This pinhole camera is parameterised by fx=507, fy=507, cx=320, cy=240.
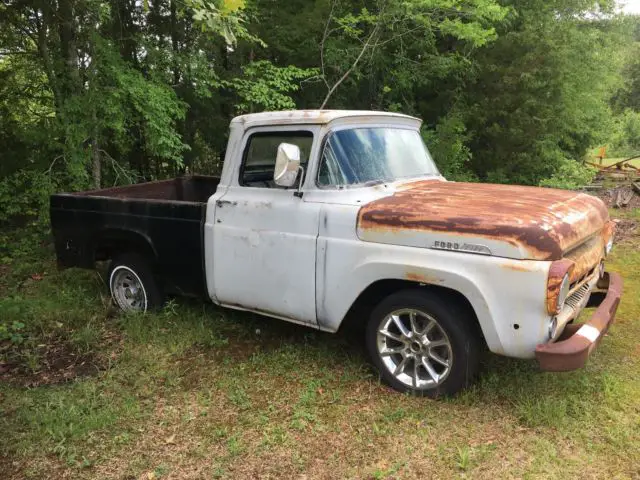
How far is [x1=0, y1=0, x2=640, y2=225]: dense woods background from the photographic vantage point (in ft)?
24.8

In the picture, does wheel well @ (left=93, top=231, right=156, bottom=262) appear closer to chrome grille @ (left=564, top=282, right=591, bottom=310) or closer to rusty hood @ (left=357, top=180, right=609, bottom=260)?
rusty hood @ (left=357, top=180, right=609, bottom=260)

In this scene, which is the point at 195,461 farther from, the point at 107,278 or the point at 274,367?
the point at 107,278

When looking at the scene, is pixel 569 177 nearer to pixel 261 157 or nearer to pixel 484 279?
pixel 261 157

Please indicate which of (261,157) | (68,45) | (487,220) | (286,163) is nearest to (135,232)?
A: (261,157)

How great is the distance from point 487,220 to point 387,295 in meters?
1.03

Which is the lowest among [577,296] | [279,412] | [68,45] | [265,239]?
[279,412]

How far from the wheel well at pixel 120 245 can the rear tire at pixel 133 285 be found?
2.7 inches

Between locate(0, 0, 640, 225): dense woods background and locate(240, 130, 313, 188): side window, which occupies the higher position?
locate(0, 0, 640, 225): dense woods background

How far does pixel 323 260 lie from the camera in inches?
153

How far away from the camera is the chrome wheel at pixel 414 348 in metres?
3.57

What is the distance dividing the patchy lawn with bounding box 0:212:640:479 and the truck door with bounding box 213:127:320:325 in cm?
52

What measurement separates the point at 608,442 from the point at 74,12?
27.1 ft

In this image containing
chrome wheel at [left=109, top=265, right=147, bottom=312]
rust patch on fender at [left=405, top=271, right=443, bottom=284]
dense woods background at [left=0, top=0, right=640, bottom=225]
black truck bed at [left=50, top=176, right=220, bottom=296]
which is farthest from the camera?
dense woods background at [left=0, top=0, right=640, bottom=225]

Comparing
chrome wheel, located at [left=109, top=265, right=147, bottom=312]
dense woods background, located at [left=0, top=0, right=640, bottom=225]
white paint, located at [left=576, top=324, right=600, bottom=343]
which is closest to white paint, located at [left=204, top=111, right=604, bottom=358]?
white paint, located at [left=576, top=324, right=600, bottom=343]
